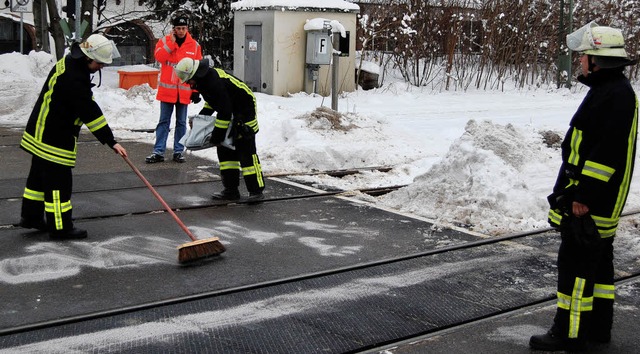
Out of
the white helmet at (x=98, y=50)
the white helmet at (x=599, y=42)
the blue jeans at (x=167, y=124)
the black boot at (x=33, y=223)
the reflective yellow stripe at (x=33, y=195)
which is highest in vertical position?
the white helmet at (x=599, y=42)

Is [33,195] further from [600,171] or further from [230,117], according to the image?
[600,171]

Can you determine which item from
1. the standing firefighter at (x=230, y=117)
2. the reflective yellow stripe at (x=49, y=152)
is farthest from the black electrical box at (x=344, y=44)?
the reflective yellow stripe at (x=49, y=152)


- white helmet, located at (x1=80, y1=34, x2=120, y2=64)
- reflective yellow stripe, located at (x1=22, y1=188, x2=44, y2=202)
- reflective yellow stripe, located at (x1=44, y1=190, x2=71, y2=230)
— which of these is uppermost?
white helmet, located at (x1=80, y1=34, x2=120, y2=64)

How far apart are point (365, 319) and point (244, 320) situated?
30.5 inches

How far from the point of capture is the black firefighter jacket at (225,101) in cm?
840

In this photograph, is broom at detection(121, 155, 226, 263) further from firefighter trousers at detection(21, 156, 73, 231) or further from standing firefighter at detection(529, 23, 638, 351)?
standing firefighter at detection(529, 23, 638, 351)

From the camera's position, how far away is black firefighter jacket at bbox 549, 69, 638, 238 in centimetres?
441

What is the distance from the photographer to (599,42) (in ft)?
14.8

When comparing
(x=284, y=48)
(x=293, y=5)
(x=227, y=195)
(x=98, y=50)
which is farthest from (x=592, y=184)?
(x=293, y=5)

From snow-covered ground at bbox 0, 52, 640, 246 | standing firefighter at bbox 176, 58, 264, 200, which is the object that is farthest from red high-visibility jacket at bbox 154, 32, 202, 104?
standing firefighter at bbox 176, 58, 264, 200

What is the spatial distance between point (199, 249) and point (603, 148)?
11.0ft

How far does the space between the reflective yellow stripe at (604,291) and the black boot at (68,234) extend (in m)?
4.36

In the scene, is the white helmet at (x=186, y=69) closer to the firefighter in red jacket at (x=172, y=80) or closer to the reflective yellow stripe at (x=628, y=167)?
the firefighter in red jacket at (x=172, y=80)

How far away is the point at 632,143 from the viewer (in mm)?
4539
